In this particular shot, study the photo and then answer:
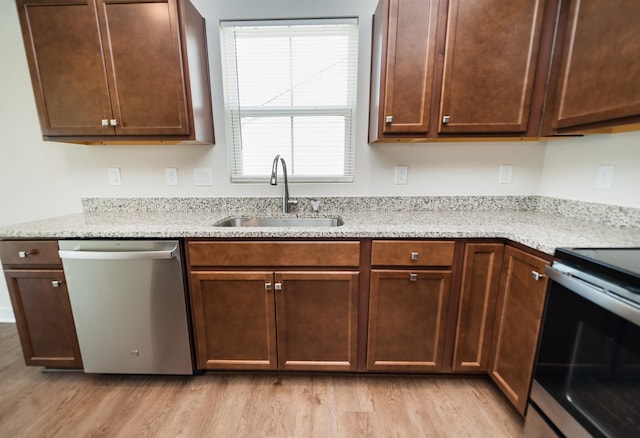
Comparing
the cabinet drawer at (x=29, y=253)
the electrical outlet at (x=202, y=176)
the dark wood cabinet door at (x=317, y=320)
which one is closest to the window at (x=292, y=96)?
the electrical outlet at (x=202, y=176)

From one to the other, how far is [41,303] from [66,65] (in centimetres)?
133

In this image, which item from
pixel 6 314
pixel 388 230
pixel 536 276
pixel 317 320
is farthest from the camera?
pixel 6 314

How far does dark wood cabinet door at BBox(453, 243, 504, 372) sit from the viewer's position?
1.34m

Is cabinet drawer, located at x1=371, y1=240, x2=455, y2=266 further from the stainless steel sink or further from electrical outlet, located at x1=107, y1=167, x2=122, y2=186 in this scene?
electrical outlet, located at x1=107, y1=167, x2=122, y2=186

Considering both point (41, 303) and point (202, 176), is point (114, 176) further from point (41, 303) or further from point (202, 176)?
point (41, 303)

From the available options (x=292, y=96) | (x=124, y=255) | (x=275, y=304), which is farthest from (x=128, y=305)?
(x=292, y=96)

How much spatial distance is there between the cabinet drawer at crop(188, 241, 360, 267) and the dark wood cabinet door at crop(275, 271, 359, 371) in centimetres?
7

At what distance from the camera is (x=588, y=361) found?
0.88m

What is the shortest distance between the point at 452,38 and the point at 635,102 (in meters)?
0.81

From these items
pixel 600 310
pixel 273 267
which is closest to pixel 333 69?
pixel 273 267

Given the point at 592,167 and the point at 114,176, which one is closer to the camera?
the point at 592,167

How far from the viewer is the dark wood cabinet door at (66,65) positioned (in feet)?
4.60

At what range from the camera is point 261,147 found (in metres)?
1.88

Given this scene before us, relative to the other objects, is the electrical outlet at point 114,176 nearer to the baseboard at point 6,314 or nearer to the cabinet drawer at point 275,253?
the cabinet drawer at point 275,253
